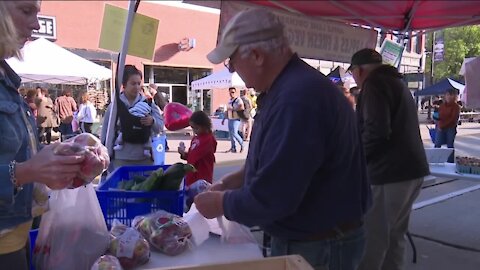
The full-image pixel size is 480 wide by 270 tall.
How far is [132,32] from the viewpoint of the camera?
3381 mm

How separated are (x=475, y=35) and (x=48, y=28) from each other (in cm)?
3703

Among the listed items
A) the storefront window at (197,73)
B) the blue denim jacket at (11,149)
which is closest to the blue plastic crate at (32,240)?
the blue denim jacket at (11,149)

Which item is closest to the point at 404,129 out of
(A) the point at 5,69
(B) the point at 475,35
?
(A) the point at 5,69

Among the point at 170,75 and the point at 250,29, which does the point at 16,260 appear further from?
the point at 170,75

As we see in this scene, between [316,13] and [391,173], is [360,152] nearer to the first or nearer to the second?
[391,173]

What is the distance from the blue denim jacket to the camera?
123cm

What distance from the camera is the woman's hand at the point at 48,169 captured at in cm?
120

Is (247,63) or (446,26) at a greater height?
(446,26)

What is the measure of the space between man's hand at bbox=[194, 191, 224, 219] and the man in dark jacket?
1.57 meters

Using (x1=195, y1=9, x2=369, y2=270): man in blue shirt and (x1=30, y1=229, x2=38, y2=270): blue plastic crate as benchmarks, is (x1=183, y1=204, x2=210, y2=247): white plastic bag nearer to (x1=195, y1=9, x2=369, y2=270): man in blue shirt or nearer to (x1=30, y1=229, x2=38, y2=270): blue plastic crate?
(x1=195, y1=9, x2=369, y2=270): man in blue shirt

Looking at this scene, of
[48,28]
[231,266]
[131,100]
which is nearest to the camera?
[231,266]

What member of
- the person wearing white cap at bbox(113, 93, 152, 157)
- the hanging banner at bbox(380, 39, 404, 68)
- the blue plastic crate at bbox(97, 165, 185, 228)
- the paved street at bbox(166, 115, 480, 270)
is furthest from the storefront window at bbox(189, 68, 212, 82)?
the blue plastic crate at bbox(97, 165, 185, 228)

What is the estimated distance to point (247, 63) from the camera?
1579 millimetres

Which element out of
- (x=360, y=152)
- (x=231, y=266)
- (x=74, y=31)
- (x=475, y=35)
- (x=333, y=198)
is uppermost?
(x=475, y=35)
